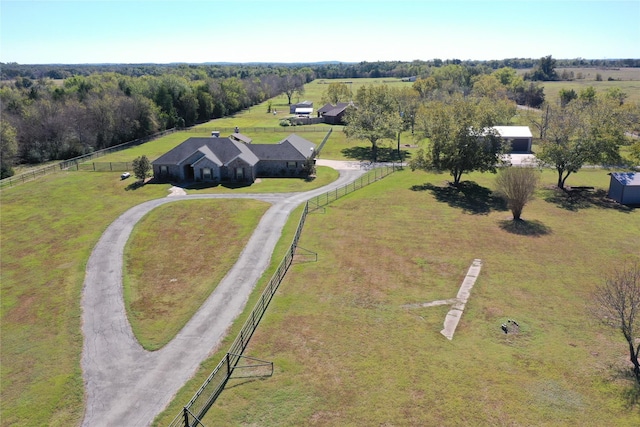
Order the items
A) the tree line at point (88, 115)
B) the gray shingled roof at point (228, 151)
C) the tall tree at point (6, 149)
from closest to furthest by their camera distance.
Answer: the gray shingled roof at point (228, 151) → the tall tree at point (6, 149) → the tree line at point (88, 115)

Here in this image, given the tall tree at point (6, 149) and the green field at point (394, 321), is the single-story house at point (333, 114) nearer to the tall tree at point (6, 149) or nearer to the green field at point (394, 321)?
the green field at point (394, 321)

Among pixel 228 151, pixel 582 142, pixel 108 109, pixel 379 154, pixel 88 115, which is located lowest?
pixel 379 154

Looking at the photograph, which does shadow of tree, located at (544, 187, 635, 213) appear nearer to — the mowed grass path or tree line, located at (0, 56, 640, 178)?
the mowed grass path

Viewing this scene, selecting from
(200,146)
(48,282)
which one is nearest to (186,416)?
(48,282)

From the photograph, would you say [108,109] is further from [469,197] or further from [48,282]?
[469,197]

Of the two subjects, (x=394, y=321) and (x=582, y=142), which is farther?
(x=582, y=142)

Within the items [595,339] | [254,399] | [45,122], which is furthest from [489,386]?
[45,122]

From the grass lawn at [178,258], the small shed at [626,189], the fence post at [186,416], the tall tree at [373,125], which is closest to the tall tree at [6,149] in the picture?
the grass lawn at [178,258]
